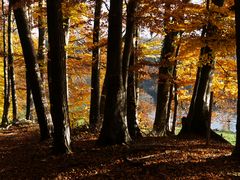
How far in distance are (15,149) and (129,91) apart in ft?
16.3

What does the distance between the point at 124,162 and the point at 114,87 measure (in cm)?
254

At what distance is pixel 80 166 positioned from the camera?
9.08 metres

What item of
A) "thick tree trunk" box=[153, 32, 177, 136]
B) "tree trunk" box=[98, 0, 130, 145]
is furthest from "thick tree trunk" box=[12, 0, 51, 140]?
"thick tree trunk" box=[153, 32, 177, 136]

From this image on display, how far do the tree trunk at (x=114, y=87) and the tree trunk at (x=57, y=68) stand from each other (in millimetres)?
1329

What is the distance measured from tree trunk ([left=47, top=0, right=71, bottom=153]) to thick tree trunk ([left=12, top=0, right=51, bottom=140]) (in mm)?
2909

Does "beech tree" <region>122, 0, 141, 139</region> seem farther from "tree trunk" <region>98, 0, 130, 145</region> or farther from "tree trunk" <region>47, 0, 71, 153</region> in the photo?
"tree trunk" <region>47, 0, 71, 153</region>

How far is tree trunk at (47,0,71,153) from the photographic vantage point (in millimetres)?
9719

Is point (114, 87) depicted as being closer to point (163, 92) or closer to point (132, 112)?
point (132, 112)

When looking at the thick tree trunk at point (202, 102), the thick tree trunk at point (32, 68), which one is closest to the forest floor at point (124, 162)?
the thick tree trunk at point (32, 68)

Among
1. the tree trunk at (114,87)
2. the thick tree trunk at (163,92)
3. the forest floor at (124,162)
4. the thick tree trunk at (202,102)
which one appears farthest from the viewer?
the thick tree trunk at (163,92)

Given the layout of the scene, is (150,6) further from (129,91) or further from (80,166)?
(80,166)

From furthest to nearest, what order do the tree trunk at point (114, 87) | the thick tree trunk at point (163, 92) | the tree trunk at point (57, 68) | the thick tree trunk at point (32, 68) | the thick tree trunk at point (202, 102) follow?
the thick tree trunk at point (163, 92)
the thick tree trunk at point (202, 102)
the thick tree trunk at point (32, 68)
the tree trunk at point (114, 87)
the tree trunk at point (57, 68)

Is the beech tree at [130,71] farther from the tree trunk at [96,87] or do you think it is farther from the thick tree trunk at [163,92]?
the thick tree trunk at [163,92]

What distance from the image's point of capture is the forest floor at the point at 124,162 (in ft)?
26.6
